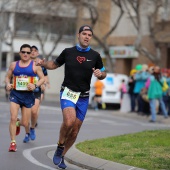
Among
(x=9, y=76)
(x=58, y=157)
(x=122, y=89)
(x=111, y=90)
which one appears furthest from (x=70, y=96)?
(x=111, y=90)

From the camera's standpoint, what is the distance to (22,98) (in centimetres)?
1269

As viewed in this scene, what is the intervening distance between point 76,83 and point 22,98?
2.84 meters

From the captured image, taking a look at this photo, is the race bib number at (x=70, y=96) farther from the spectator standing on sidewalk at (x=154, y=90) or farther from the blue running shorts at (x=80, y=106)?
the spectator standing on sidewalk at (x=154, y=90)

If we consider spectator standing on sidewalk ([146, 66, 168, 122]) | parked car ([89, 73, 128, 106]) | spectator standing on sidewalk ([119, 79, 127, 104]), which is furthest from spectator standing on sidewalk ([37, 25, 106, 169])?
parked car ([89, 73, 128, 106])

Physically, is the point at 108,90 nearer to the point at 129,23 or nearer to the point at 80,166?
the point at 129,23

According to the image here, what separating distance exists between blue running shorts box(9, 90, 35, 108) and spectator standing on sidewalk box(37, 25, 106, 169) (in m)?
2.65

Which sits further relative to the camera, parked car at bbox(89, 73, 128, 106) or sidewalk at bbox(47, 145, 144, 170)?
parked car at bbox(89, 73, 128, 106)

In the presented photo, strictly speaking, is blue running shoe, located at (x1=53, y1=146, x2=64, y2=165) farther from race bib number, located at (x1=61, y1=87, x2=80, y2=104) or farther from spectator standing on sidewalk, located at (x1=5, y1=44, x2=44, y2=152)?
spectator standing on sidewalk, located at (x1=5, y1=44, x2=44, y2=152)

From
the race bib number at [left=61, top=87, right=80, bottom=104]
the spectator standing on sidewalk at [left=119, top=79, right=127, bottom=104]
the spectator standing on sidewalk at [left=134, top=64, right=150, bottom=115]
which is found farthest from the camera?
the spectator standing on sidewalk at [left=119, top=79, right=127, bottom=104]

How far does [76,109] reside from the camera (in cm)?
1011

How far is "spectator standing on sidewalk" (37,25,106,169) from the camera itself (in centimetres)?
998

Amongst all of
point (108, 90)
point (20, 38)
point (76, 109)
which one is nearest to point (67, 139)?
point (76, 109)

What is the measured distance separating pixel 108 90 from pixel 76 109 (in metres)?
21.5

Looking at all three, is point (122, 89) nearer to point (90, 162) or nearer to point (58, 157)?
point (90, 162)
